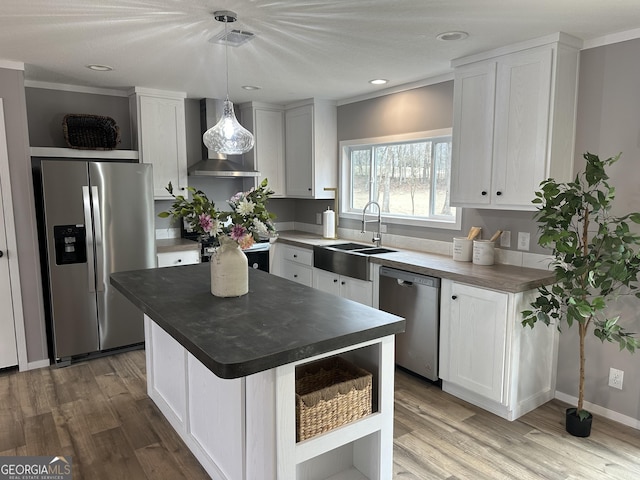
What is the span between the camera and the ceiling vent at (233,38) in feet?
8.73

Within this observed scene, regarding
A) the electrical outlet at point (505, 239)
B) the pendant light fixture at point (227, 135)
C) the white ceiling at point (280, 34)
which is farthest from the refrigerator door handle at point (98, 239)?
the electrical outlet at point (505, 239)

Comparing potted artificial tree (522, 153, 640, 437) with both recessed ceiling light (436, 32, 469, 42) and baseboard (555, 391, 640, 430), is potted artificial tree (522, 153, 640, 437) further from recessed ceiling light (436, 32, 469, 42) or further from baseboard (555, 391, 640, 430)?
recessed ceiling light (436, 32, 469, 42)

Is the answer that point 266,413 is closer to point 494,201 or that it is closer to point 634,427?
point 494,201

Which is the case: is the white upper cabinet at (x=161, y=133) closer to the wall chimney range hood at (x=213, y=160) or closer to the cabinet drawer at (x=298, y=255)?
the wall chimney range hood at (x=213, y=160)

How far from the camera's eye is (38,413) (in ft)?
9.74

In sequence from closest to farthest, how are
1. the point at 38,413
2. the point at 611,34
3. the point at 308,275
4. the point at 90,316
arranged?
1. the point at 611,34
2. the point at 38,413
3. the point at 90,316
4. the point at 308,275

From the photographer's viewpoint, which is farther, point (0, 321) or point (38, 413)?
point (0, 321)

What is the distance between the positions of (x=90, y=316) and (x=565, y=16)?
13.1ft

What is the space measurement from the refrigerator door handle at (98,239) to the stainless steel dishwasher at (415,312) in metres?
2.34

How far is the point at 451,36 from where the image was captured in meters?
2.73

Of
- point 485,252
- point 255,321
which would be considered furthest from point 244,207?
point 485,252

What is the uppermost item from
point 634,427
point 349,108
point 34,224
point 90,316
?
point 349,108

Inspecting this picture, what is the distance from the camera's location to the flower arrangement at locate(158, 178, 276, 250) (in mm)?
2184

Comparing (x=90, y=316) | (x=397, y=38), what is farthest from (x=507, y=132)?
(x=90, y=316)
